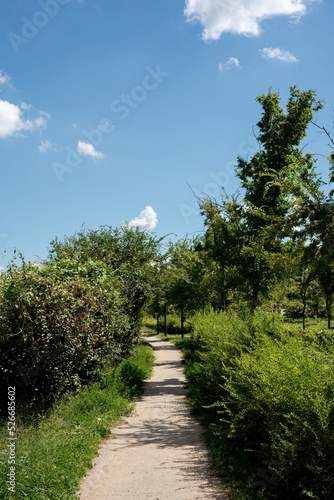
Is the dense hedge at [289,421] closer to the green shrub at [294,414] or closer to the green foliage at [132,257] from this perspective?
the green shrub at [294,414]

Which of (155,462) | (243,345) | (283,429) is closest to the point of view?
(283,429)

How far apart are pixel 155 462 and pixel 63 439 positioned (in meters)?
1.56

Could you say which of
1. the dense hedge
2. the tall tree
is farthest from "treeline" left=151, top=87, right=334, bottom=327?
the dense hedge

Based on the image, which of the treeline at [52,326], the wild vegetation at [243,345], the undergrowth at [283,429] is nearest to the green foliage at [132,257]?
the wild vegetation at [243,345]

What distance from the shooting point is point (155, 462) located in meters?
5.88

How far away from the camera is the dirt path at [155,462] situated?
4.83 metres

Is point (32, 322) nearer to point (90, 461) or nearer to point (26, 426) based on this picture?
point (26, 426)

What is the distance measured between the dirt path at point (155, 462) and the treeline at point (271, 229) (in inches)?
160

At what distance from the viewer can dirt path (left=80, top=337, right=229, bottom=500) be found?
4828mm

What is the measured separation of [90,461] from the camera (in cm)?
572

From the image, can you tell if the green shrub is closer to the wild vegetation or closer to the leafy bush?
the wild vegetation

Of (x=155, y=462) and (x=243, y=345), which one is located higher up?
(x=243, y=345)

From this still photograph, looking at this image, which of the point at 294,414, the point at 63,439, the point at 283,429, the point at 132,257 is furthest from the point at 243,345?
the point at 132,257

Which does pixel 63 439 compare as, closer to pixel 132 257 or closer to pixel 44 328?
pixel 44 328
